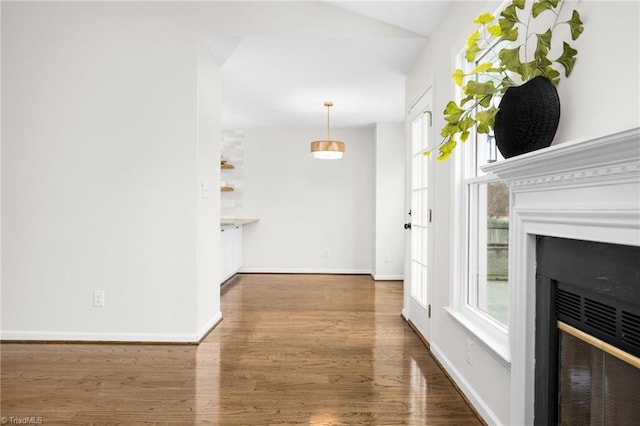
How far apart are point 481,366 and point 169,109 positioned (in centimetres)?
269

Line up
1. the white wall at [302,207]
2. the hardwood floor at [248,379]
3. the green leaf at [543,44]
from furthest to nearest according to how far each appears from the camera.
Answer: the white wall at [302,207] → the hardwood floor at [248,379] → the green leaf at [543,44]

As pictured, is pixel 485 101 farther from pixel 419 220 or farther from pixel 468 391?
pixel 419 220

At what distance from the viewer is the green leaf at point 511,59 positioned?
134 centimetres

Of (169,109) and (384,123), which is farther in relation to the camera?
(384,123)

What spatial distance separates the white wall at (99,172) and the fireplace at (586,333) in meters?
2.42

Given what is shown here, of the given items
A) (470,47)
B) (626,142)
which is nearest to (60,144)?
(470,47)

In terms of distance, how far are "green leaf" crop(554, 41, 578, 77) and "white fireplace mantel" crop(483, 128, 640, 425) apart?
1.13ft

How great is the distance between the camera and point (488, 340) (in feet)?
6.11

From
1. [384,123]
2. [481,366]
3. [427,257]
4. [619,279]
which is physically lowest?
[481,366]

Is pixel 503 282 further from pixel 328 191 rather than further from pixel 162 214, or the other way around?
pixel 328 191

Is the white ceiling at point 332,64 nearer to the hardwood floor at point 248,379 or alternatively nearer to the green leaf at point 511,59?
the green leaf at point 511,59

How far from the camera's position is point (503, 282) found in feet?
6.54

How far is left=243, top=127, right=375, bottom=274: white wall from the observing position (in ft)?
20.8

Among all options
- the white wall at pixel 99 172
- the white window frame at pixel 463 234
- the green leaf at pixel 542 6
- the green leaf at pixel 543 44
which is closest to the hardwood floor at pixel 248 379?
the white wall at pixel 99 172
